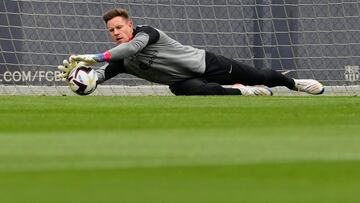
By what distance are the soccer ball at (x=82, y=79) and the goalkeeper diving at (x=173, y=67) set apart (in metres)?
0.05

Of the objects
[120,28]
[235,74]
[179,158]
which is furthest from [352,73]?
[179,158]

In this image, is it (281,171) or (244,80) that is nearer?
(281,171)

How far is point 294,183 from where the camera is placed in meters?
1.93

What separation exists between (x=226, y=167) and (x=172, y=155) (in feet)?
1.06

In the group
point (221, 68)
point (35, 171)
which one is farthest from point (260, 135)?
point (221, 68)

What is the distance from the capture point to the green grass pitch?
177 cm

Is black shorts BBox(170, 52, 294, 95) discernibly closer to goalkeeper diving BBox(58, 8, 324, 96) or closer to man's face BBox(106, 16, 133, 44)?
goalkeeper diving BBox(58, 8, 324, 96)

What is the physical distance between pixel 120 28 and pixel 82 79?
0.49m

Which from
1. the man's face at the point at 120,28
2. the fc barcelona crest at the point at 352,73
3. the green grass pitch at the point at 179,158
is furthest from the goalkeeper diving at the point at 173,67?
the fc barcelona crest at the point at 352,73

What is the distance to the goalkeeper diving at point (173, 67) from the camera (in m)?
7.60

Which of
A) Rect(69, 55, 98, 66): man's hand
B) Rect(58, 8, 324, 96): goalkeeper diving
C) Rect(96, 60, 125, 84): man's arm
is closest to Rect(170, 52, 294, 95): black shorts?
Rect(58, 8, 324, 96): goalkeeper diving

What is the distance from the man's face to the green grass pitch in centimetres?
300

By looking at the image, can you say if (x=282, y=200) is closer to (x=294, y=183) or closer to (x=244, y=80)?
(x=294, y=183)

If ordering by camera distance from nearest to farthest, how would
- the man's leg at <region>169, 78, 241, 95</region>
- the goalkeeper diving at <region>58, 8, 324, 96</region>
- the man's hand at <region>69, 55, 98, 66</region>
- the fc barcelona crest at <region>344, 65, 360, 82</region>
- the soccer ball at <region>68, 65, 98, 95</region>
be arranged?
the man's hand at <region>69, 55, 98, 66</region>
the soccer ball at <region>68, 65, 98, 95</region>
the goalkeeper diving at <region>58, 8, 324, 96</region>
the man's leg at <region>169, 78, 241, 95</region>
the fc barcelona crest at <region>344, 65, 360, 82</region>
